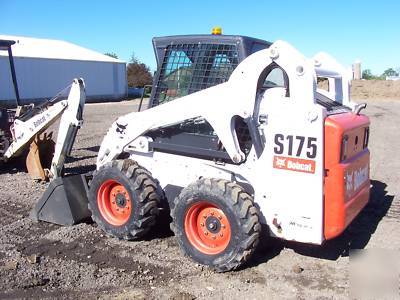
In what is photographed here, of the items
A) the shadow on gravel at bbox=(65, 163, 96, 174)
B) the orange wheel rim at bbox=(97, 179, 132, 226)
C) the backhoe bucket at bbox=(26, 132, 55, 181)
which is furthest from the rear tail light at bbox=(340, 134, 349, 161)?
the shadow on gravel at bbox=(65, 163, 96, 174)

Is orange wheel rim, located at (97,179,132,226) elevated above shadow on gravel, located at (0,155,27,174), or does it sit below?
above

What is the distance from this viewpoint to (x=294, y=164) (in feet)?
13.8

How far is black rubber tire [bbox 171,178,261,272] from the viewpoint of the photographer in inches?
167

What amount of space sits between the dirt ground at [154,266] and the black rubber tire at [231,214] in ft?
0.49

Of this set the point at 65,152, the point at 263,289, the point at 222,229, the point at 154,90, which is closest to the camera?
the point at 263,289

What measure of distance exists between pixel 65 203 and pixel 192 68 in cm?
231

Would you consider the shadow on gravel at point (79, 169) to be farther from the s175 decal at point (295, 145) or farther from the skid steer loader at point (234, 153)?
the s175 decal at point (295, 145)

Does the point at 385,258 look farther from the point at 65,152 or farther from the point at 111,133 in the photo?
the point at 65,152

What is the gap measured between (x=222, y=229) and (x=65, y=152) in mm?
3561

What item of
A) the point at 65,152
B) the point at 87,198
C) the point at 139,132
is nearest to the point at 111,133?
the point at 139,132

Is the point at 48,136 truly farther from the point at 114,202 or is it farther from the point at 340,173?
the point at 340,173

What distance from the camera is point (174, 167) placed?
16.7 feet

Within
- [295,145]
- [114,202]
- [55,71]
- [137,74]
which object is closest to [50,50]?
[55,71]

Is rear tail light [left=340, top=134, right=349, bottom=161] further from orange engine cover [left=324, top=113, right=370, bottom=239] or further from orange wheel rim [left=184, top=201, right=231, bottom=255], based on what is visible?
orange wheel rim [left=184, top=201, right=231, bottom=255]
